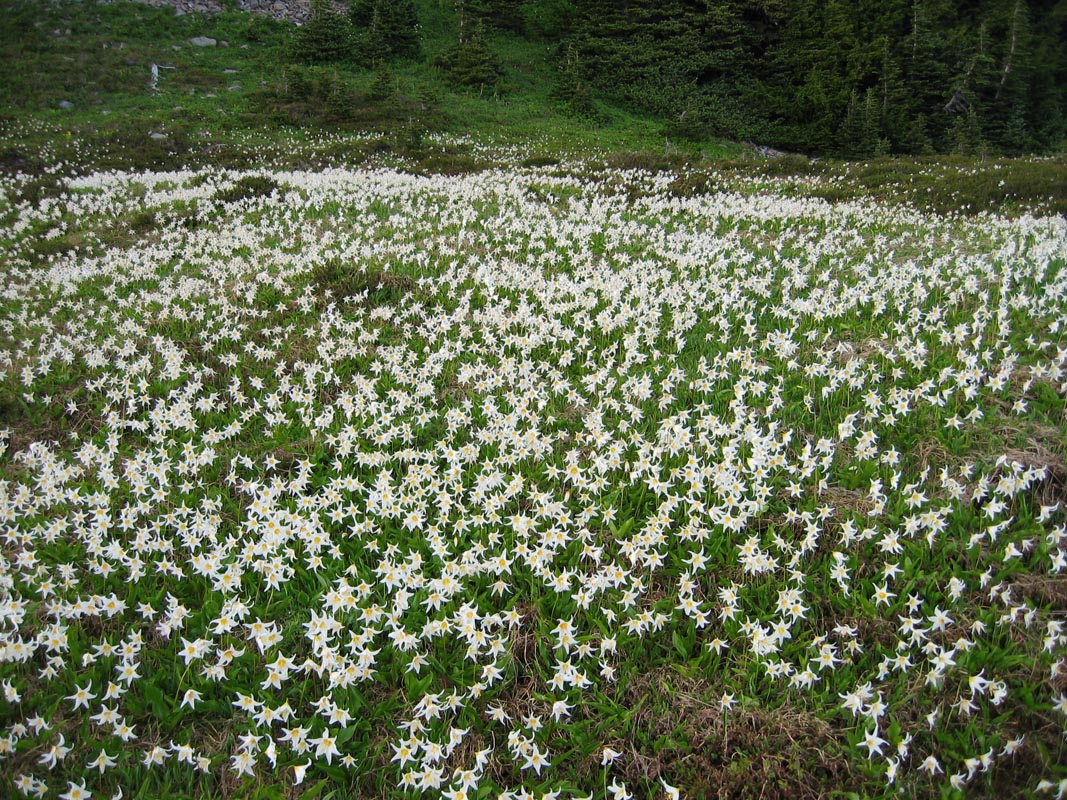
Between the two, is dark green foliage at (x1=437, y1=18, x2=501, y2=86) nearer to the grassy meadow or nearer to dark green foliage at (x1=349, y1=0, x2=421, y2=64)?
dark green foliage at (x1=349, y1=0, x2=421, y2=64)

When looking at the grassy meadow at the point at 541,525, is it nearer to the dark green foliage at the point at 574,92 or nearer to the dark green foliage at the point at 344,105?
the dark green foliage at the point at 344,105

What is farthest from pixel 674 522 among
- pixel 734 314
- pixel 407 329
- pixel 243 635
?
pixel 407 329

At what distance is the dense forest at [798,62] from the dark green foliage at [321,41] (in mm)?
84

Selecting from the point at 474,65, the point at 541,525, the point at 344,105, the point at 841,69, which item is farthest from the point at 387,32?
the point at 541,525

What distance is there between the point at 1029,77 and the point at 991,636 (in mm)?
51507

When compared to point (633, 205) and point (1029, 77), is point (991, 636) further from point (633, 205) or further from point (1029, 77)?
point (1029, 77)

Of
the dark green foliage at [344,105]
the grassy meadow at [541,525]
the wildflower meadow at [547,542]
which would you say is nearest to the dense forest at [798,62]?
the dark green foliage at [344,105]

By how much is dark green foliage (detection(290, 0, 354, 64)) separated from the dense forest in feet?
0.28

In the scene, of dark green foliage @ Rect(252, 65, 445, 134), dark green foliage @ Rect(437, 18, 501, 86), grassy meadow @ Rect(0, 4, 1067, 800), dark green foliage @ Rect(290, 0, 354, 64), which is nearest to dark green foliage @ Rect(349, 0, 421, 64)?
dark green foliage @ Rect(290, 0, 354, 64)

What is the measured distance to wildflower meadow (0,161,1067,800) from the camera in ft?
10.1

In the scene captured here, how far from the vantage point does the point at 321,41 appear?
3653 centimetres

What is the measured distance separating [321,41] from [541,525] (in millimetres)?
41579

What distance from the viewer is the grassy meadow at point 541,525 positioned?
3078 millimetres

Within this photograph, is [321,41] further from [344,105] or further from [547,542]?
[547,542]
